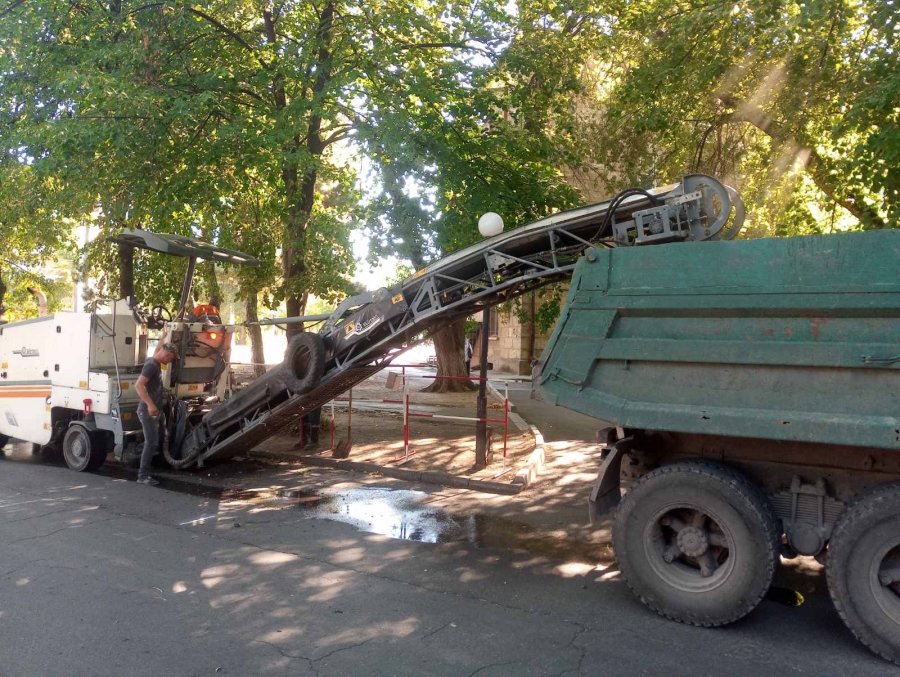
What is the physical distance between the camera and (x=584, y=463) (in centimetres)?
1076

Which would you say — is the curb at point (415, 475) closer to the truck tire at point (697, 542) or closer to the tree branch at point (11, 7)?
the truck tire at point (697, 542)

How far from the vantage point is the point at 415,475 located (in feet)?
31.8

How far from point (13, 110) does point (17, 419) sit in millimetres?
5248

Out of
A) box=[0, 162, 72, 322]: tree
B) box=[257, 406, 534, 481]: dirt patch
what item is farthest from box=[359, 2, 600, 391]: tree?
box=[0, 162, 72, 322]: tree

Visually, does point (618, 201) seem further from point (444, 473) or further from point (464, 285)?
point (444, 473)

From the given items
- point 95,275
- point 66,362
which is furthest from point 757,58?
point 95,275

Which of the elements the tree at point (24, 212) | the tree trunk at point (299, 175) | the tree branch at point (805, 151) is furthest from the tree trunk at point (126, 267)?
the tree branch at point (805, 151)

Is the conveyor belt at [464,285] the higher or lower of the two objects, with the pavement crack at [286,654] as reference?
higher

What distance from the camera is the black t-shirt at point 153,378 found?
30.0 feet

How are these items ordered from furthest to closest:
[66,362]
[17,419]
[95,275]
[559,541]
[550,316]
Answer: [95,275] < [550,316] < [17,419] < [66,362] < [559,541]

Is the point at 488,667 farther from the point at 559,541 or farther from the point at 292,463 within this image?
the point at 292,463

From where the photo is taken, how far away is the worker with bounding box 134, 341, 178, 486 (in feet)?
30.2

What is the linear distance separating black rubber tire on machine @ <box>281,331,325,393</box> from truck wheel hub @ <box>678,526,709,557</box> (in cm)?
455

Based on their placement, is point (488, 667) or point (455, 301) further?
point (455, 301)
